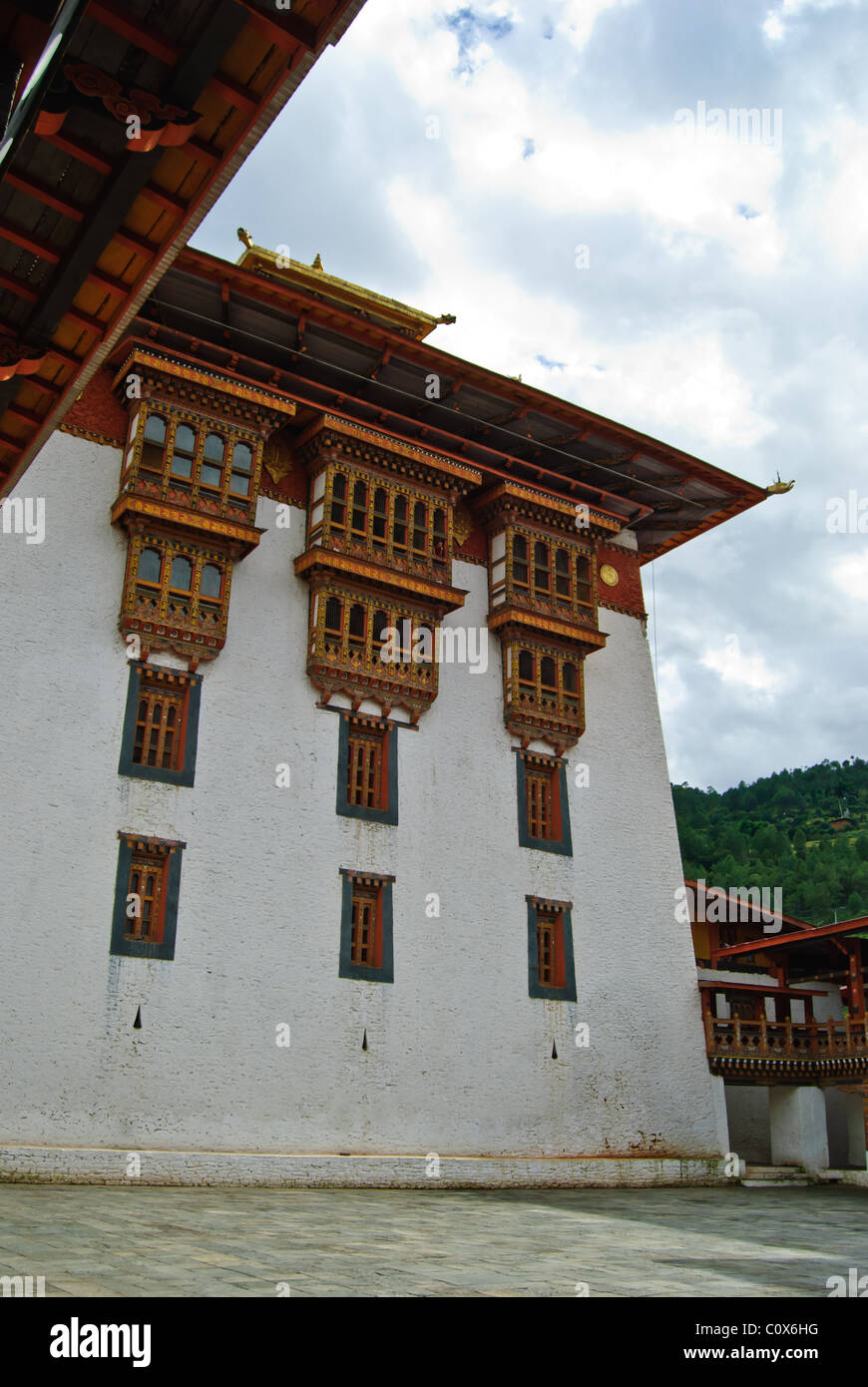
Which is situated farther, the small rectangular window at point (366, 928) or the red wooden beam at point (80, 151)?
the small rectangular window at point (366, 928)

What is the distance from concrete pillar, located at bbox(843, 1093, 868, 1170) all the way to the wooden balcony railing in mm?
3158

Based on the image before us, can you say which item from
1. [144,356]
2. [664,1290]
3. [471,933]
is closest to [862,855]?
[471,933]

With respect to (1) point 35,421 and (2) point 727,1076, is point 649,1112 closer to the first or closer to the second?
(2) point 727,1076

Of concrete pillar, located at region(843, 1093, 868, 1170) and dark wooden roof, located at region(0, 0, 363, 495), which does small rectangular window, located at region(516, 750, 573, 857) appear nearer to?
concrete pillar, located at region(843, 1093, 868, 1170)

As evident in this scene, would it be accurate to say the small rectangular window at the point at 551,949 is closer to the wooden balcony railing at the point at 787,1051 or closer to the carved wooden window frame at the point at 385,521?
the wooden balcony railing at the point at 787,1051

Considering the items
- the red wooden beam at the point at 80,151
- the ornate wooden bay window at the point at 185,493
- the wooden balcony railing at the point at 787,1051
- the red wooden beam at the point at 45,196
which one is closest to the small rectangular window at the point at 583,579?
the ornate wooden bay window at the point at 185,493

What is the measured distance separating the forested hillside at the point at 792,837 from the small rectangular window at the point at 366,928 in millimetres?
35186

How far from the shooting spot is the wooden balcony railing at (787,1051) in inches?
832

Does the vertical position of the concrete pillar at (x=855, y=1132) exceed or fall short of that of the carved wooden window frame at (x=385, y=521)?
it falls short

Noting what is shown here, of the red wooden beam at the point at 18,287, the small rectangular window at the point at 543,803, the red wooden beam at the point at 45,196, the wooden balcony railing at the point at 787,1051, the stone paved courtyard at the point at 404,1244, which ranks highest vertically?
the small rectangular window at the point at 543,803

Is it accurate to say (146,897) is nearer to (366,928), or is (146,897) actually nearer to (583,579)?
(366,928)

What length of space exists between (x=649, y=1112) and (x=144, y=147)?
19309mm

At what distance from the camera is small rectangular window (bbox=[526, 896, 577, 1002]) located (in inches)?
782

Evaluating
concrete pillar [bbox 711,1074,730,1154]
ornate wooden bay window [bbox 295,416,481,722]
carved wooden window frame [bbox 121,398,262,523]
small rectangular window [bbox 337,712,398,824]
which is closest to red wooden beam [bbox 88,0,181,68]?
carved wooden window frame [bbox 121,398,262,523]
